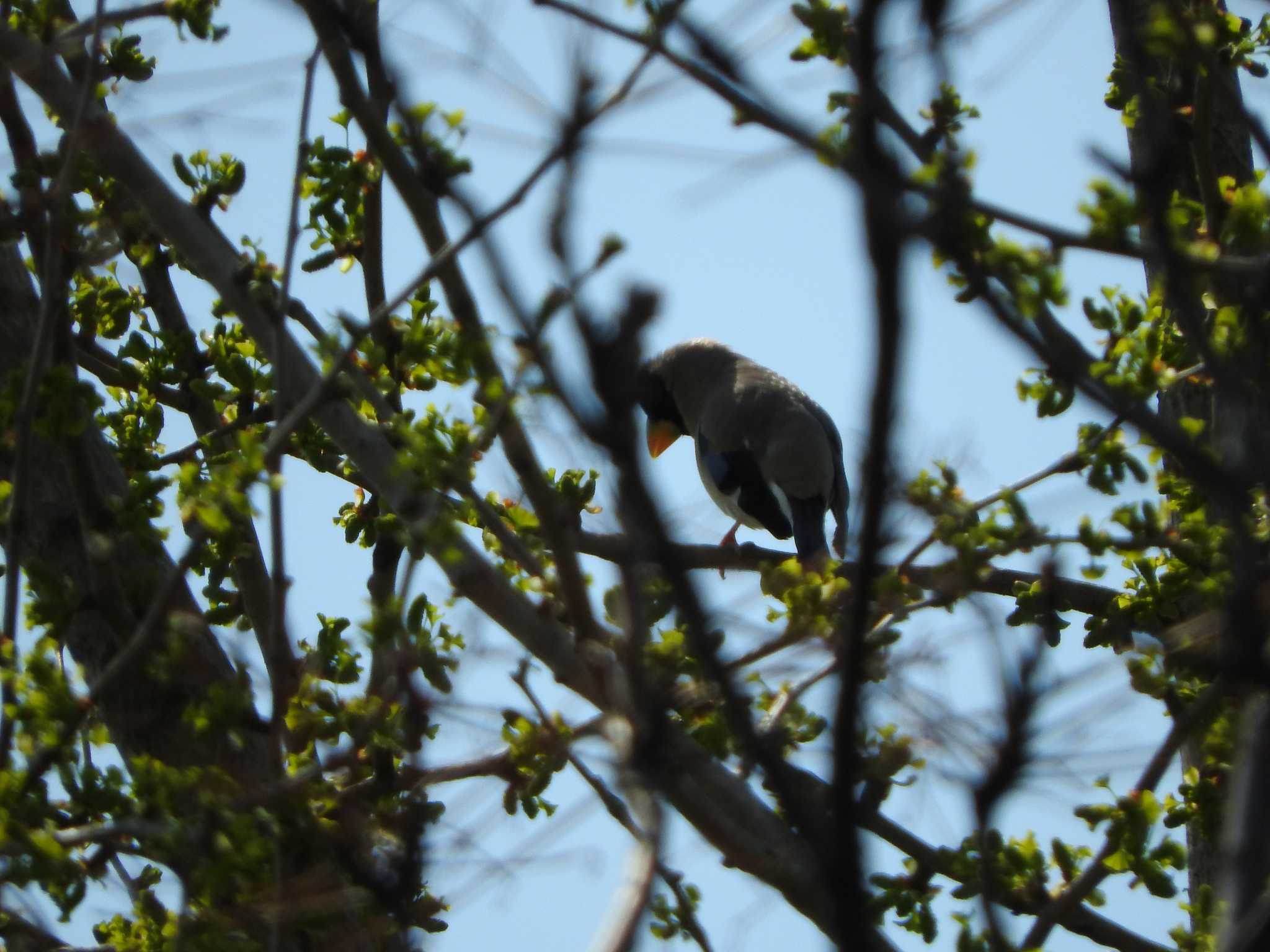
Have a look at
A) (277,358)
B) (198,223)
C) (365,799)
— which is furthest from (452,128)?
(365,799)

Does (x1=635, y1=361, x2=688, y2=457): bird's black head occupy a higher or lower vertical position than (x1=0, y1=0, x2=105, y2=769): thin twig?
higher

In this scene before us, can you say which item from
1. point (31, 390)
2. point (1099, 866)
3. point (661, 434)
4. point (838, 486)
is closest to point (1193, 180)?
point (838, 486)

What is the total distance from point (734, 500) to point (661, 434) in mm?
2013

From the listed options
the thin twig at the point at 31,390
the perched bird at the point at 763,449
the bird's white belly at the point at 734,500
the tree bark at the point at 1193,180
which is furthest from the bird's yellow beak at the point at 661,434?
the thin twig at the point at 31,390

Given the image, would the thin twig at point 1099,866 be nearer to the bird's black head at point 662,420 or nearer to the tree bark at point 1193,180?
the tree bark at point 1193,180

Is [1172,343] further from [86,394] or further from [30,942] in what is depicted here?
[30,942]

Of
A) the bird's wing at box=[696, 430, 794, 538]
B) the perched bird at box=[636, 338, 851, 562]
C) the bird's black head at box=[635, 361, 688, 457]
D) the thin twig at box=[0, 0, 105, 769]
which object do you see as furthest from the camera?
the bird's black head at box=[635, 361, 688, 457]

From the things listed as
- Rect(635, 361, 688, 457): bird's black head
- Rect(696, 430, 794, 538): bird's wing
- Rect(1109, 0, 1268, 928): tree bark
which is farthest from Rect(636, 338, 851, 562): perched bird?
Rect(1109, 0, 1268, 928): tree bark

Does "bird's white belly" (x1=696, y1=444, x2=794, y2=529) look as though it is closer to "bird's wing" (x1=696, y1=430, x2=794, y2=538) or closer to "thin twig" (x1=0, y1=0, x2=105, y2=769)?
"bird's wing" (x1=696, y1=430, x2=794, y2=538)

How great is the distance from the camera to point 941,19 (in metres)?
1.51

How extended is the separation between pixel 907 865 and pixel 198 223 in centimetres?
237

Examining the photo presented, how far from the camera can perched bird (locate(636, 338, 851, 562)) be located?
729 cm

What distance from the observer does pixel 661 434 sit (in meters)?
9.73

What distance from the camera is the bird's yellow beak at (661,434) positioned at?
31.8ft
